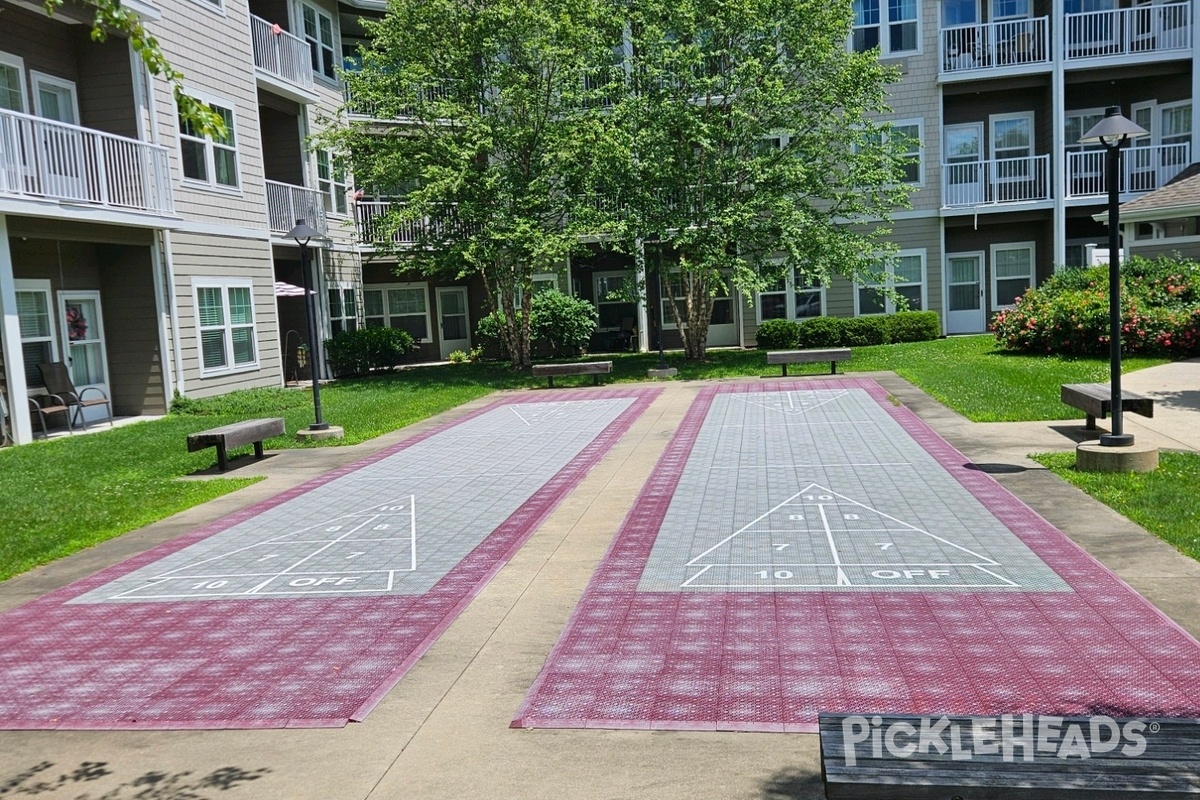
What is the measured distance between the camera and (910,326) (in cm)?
2838

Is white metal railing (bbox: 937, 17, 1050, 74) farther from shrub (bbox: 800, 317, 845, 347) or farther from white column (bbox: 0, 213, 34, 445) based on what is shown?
white column (bbox: 0, 213, 34, 445)

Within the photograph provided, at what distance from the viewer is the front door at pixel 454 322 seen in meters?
34.3

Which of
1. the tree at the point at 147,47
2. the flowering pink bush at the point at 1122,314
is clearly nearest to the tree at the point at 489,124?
the flowering pink bush at the point at 1122,314

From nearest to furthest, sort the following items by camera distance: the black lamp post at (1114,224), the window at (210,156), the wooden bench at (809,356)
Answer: the black lamp post at (1114,224)
the window at (210,156)
the wooden bench at (809,356)

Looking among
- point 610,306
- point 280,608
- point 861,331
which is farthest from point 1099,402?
point 610,306

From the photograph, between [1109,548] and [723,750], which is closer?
[723,750]

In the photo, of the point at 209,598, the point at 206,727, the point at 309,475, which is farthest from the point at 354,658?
the point at 309,475

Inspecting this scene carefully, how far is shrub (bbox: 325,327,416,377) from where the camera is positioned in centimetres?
2728

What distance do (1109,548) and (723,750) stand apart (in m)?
4.75

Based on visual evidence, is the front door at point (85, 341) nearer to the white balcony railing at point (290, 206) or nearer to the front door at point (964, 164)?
the white balcony railing at point (290, 206)

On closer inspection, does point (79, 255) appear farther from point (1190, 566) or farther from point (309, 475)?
point (1190, 566)

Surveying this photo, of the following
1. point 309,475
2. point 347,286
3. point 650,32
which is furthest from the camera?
point 347,286

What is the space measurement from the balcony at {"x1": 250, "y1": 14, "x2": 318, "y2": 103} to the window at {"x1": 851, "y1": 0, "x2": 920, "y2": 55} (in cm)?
1586

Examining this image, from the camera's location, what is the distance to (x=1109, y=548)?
26.0 feet
